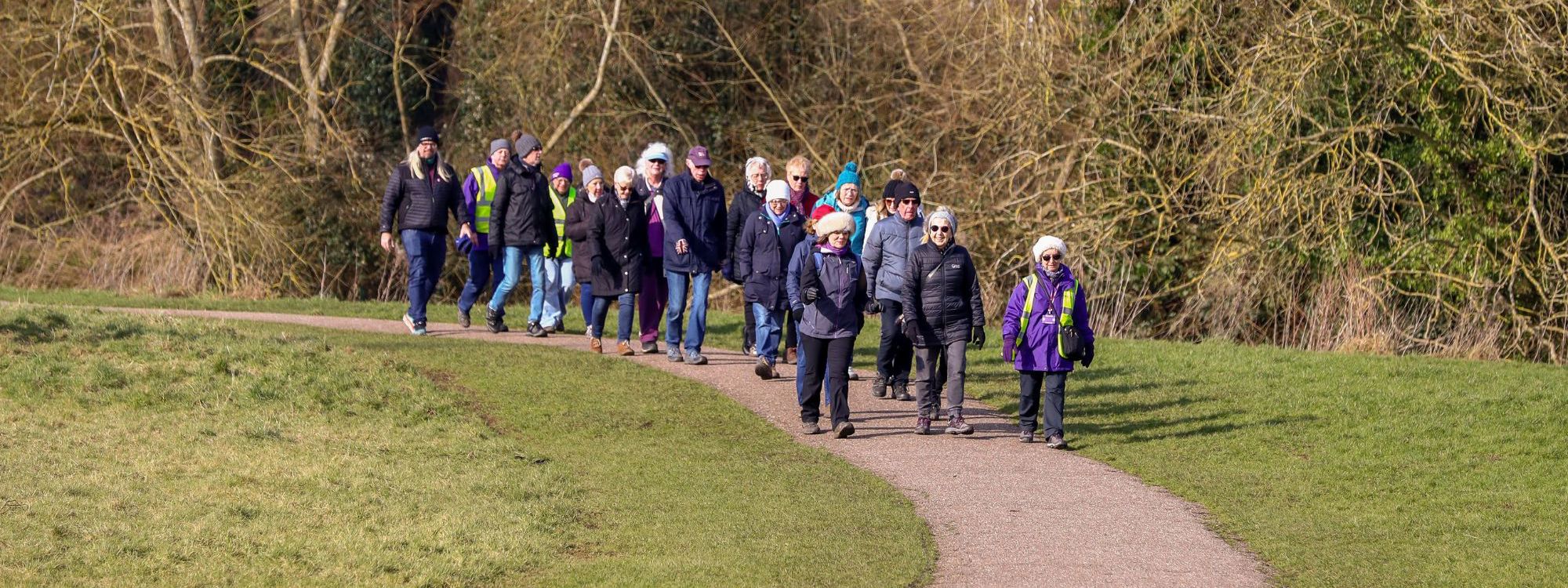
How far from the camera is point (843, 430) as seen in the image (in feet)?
37.6

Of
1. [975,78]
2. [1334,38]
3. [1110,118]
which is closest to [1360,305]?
[1334,38]

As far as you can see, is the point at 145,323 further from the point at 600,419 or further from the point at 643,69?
the point at 643,69

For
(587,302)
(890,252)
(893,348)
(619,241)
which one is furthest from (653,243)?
(890,252)

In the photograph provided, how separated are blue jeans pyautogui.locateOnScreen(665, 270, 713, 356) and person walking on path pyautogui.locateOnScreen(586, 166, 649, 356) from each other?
10.9 inches

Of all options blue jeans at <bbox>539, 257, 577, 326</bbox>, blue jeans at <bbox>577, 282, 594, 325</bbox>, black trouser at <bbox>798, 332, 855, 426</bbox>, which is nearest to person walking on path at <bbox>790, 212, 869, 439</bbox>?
black trouser at <bbox>798, 332, 855, 426</bbox>

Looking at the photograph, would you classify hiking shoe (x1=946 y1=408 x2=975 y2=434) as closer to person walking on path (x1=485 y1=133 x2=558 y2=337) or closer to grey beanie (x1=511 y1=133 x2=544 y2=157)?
person walking on path (x1=485 y1=133 x2=558 y2=337)

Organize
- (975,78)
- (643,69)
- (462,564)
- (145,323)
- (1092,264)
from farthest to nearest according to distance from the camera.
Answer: (643,69)
(975,78)
(1092,264)
(145,323)
(462,564)

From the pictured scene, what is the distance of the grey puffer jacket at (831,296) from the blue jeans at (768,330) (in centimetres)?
196

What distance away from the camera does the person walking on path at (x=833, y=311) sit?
11.4 m

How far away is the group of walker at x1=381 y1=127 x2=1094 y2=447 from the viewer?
1138 cm

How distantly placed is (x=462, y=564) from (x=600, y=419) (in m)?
4.11

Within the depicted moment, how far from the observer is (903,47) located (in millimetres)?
25078

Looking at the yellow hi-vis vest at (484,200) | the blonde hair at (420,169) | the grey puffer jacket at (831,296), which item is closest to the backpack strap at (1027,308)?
the grey puffer jacket at (831,296)

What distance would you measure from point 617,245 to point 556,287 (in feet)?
6.45
